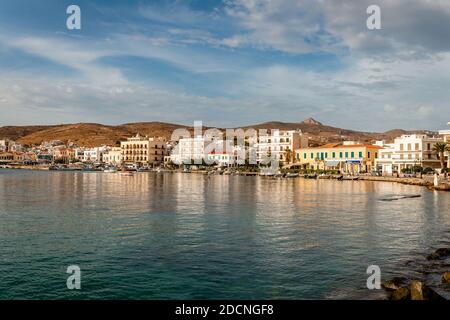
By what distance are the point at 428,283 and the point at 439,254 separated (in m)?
4.14

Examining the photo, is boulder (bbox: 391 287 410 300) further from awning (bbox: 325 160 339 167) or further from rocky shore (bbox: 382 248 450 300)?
awning (bbox: 325 160 339 167)

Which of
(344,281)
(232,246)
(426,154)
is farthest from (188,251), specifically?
(426,154)

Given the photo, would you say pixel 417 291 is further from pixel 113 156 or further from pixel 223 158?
pixel 113 156

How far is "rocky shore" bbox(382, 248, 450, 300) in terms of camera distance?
36.3ft

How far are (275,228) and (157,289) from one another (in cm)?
1135

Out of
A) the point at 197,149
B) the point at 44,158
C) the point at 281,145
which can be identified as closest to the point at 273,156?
the point at 281,145

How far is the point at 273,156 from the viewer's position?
107m

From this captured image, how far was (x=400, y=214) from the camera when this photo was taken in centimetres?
2925

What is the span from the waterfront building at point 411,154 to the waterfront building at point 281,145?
26.7 meters

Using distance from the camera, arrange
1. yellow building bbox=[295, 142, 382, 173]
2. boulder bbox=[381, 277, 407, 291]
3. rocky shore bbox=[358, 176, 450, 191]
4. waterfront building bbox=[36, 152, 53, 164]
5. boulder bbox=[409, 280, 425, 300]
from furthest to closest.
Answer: waterfront building bbox=[36, 152, 53, 164]
yellow building bbox=[295, 142, 382, 173]
rocky shore bbox=[358, 176, 450, 191]
boulder bbox=[381, 277, 407, 291]
boulder bbox=[409, 280, 425, 300]

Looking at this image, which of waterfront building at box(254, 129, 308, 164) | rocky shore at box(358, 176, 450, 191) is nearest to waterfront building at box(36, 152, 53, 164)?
waterfront building at box(254, 129, 308, 164)

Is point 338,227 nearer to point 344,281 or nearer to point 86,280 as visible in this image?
point 344,281

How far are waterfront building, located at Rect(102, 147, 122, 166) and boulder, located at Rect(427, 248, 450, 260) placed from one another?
133287mm

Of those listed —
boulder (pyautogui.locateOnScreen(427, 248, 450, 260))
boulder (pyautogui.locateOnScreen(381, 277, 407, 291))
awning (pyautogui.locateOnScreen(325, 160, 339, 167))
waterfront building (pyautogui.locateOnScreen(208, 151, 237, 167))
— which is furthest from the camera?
waterfront building (pyautogui.locateOnScreen(208, 151, 237, 167))
